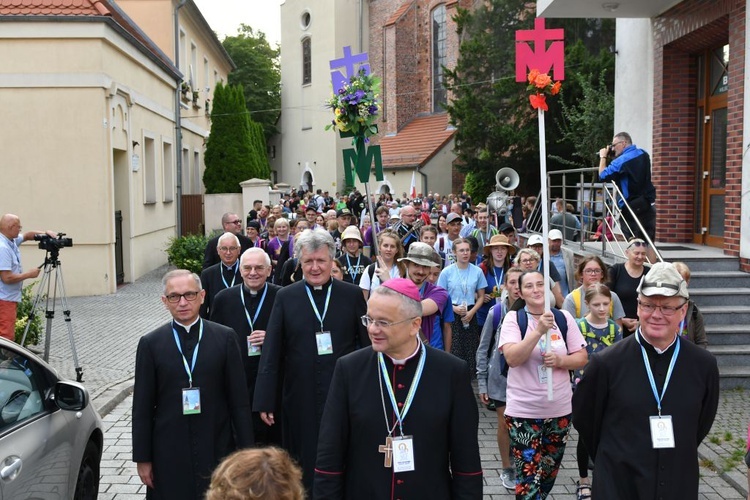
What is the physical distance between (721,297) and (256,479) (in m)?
9.40

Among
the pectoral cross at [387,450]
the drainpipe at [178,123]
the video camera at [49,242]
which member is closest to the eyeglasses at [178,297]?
the pectoral cross at [387,450]

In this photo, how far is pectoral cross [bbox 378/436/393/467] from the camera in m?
3.43

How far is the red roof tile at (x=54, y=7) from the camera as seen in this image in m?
16.9

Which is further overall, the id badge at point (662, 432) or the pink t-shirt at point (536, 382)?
the pink t-shirt at point (536, 382)

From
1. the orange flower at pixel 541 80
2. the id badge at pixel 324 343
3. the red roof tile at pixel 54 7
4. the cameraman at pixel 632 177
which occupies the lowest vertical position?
the id badge at pixel 324 343

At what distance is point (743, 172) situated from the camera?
34.9 feet

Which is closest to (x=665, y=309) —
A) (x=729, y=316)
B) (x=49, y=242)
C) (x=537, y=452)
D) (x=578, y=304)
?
(x=537, y=452)

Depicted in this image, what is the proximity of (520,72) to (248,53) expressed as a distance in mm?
60026

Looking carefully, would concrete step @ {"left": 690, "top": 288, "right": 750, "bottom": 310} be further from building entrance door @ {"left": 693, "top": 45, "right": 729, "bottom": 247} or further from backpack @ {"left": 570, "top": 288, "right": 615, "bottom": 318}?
backpack @ {"left": 570, "top": 288, "right": 615, "bottom": 318}

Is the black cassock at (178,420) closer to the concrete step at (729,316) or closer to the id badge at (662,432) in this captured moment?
the id badge at (662,432)

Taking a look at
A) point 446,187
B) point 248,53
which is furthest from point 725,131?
point 248,53

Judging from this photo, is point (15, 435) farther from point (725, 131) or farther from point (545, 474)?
point (725, 131)

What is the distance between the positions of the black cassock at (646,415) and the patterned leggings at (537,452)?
148 cm

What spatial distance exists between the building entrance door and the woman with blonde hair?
37.5 ft
